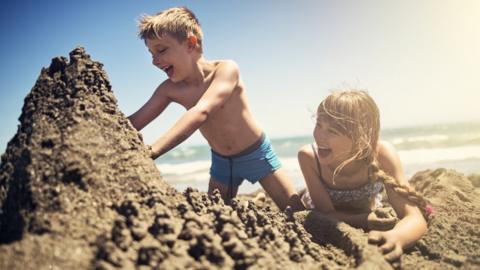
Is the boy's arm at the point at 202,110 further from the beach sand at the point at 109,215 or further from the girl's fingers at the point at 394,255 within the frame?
the girl's fingers at the point at 394,255

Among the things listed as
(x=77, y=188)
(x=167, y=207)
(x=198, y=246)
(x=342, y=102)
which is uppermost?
(x=342, y=102)

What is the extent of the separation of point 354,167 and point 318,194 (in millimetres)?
398

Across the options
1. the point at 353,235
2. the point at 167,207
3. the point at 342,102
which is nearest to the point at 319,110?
the point at 342,102

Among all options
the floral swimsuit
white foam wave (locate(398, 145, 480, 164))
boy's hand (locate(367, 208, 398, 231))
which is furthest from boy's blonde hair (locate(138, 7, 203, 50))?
white foam wave (locate(398, 145, 480, 164))

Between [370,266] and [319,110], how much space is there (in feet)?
5.35

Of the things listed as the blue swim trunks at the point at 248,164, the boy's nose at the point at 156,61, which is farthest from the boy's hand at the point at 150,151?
the blue swim trunks at the point at 248,164

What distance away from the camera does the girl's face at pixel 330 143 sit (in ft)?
10.1

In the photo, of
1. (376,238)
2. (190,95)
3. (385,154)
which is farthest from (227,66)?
(376,238)

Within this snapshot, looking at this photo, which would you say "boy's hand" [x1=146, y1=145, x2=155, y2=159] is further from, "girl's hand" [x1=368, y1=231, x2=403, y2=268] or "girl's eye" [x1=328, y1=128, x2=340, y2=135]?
"girl's eye" [x1=328, y1=128, x2=340, y2=135]

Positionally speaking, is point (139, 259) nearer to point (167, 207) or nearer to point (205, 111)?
point (167, 207)

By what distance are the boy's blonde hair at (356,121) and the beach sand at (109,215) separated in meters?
0.79

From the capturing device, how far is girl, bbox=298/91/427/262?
9.05ft

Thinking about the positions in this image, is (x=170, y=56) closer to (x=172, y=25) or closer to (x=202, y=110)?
(x=172, y=25)

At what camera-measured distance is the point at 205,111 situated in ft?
9.16
